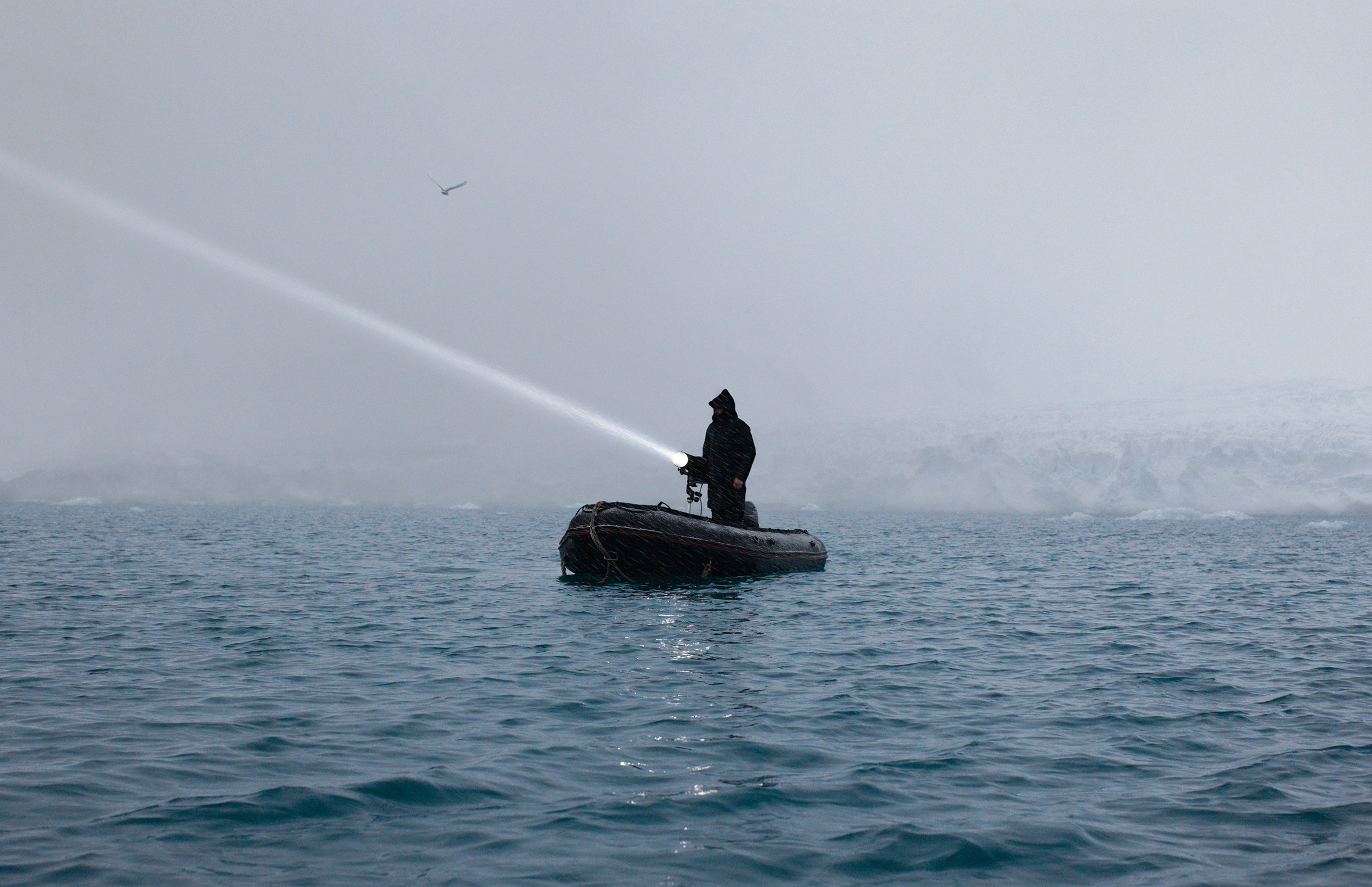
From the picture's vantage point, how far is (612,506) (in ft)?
70.7

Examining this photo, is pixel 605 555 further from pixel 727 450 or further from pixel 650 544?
pixel 727 450

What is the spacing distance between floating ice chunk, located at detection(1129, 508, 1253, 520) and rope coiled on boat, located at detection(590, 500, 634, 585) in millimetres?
118172

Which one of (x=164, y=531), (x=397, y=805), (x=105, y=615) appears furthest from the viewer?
(x=164, y=531)

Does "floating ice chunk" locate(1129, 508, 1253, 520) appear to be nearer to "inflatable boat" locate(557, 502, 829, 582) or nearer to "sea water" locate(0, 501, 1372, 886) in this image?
"sea water" locate(0, 501, 1372, 886)

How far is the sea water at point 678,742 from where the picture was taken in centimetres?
540

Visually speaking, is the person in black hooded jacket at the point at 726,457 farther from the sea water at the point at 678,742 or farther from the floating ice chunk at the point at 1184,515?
the floating ice chunk at the point at 1184,515

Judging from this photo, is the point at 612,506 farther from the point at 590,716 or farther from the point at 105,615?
the point at 590,716

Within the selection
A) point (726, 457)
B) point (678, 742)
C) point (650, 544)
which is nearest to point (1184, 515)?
point (726, 457)

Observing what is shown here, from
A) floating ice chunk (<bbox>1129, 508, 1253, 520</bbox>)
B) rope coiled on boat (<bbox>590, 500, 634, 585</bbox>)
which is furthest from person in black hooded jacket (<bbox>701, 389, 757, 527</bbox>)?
floating ice chunk (<bbox>1129, 508, 1253, 520</bbox>)

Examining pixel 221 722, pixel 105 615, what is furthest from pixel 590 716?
pixel 105 615

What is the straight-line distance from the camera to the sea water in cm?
540

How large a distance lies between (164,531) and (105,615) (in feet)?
155

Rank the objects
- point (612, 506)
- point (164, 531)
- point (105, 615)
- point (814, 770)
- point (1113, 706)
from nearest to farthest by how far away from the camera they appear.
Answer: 1. point (814, 770)
2. point (1113, 706)
3. point (105, 615)
4. point (612, 506)
5. point (164, 531)

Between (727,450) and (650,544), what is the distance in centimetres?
304
